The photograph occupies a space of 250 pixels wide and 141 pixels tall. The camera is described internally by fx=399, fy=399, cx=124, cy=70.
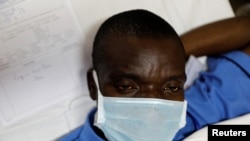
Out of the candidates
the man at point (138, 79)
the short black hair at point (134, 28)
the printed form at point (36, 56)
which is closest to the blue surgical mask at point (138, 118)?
Result: the man at point (138, 79)

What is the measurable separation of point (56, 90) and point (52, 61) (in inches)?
3.6

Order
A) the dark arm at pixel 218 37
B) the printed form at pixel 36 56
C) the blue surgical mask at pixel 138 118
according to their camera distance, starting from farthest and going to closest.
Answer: the dark arm at pixel 218 37, the printed form at pixel 36 56, the blue surgical mask at pixel 138 118

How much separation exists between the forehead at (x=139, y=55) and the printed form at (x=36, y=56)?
244mm

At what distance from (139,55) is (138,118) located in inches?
6.0

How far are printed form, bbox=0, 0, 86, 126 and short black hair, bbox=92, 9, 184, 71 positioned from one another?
18cm

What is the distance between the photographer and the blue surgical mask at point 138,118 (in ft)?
3.17

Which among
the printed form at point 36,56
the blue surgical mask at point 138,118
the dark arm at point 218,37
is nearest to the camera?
the blue surgical mask at point 138,118

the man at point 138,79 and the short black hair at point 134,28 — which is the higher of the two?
the short black hair at point 134,28

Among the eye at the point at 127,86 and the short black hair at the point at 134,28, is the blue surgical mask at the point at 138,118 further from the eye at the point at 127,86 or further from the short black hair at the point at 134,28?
the short black hair at the point at 134,28

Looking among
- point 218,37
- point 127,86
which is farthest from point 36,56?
point 218,37

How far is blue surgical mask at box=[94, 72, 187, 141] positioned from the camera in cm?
96

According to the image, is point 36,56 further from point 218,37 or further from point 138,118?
point 218,37

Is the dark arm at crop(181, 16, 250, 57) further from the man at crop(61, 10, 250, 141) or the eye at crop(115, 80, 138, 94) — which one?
the eye at crop(115, 80, 138, 94)

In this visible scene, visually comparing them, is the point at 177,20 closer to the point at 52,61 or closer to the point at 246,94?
the point at 246,94
